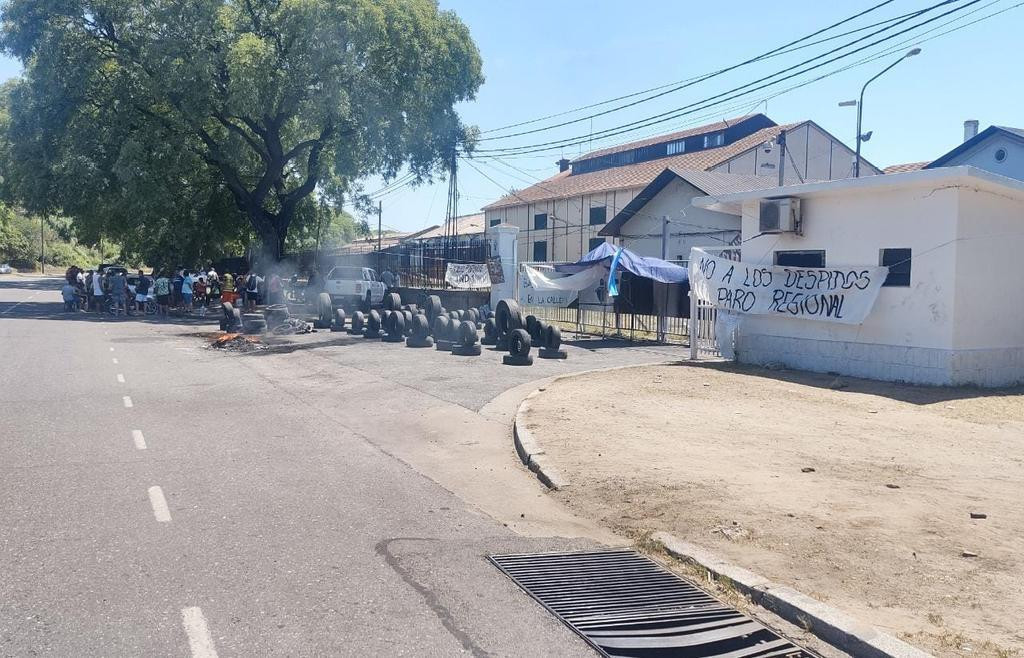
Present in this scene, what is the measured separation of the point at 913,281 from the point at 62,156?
30.6 m

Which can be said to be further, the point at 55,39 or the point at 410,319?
the point at 55,39

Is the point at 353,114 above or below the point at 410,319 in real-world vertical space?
above

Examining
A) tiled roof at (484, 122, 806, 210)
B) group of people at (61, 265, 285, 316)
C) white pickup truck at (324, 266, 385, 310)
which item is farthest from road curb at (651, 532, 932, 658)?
tiled roof at (484, 122, 806, 210)

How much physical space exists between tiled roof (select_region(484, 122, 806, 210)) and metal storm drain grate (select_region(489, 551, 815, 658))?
34.2 meters

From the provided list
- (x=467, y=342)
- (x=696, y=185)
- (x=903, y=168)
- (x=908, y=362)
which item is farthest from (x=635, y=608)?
(x=903, y=168)

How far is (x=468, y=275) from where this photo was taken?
2786cm

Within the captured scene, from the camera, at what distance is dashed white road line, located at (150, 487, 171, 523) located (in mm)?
6566

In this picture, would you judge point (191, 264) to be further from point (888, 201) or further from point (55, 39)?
point (888, 201)

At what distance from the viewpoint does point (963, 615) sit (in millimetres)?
4871

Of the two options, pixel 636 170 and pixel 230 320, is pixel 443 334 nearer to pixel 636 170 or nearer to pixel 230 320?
pixel 230 320

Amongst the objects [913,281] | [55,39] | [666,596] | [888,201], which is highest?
[55,39]

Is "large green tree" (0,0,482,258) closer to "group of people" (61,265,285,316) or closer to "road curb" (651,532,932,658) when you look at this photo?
"group of people" (61,265,285,316)

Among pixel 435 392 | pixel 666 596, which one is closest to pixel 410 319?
pixel 435 392

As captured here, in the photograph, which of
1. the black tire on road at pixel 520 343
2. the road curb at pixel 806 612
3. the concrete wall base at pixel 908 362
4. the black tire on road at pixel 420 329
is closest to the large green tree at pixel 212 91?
the black tire on road at pixel 420 329
